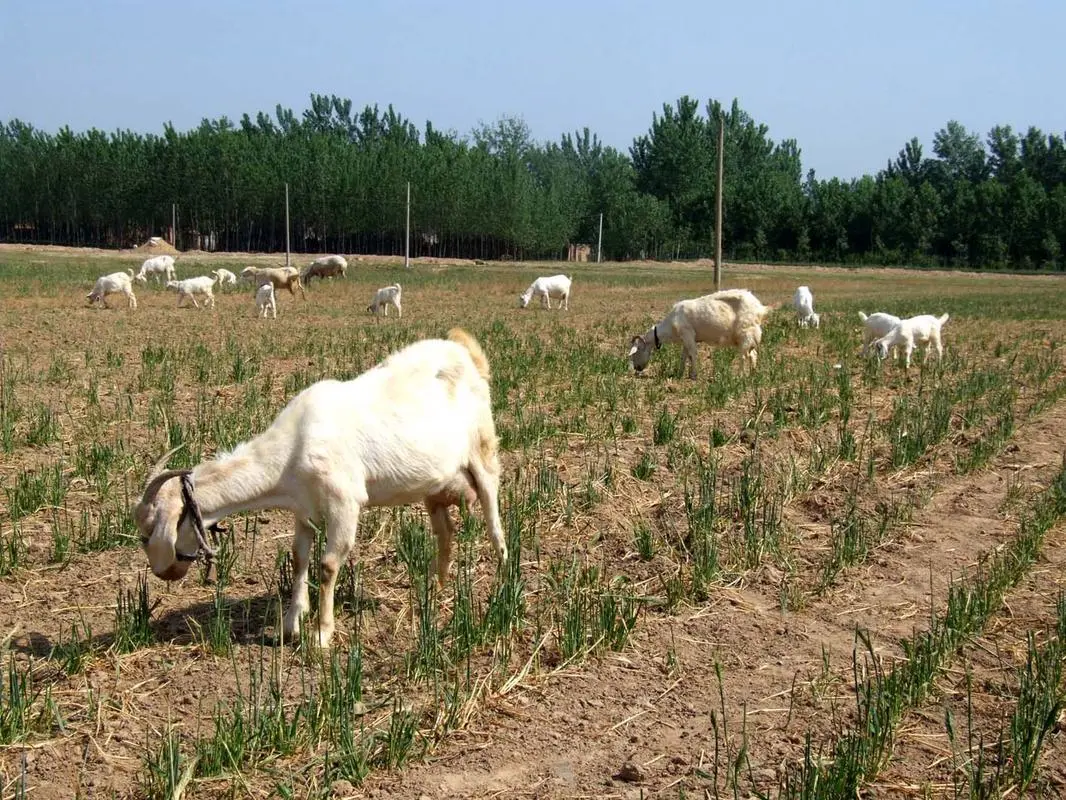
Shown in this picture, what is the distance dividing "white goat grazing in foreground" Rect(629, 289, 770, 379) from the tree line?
64080 mm

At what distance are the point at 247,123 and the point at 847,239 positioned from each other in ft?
201

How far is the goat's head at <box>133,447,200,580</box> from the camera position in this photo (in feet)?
17.0

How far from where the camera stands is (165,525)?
5164mm

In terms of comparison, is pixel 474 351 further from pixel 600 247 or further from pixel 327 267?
pixel 600 247

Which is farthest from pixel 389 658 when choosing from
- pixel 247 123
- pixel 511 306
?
pixel 247 123

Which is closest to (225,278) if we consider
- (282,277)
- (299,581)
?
(282,277)

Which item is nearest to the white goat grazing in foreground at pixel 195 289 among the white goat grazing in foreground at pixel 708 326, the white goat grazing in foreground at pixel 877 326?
the white goat grazing in foreground at pixel 708 326

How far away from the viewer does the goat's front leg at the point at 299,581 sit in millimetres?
5484

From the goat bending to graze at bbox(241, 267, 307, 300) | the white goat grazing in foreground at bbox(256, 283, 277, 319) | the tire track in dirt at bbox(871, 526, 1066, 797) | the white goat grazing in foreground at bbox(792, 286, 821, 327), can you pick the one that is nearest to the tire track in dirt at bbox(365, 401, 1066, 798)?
the tire track in dirt at bbox(871, 526, 1066, 797)

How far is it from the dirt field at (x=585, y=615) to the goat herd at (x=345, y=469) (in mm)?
312

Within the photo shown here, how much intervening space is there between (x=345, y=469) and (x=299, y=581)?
632mm

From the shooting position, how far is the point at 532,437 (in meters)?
9.91

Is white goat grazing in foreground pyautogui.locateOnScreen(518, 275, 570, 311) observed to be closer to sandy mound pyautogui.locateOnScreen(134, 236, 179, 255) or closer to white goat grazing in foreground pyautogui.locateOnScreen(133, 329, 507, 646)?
white goat grazing in foreground pyautogui.locateOnScreen(133, 329, 507, 646)

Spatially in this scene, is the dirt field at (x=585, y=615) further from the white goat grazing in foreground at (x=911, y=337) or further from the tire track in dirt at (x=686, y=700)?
the white goat grazing in foreground at (x=911, y=337)
